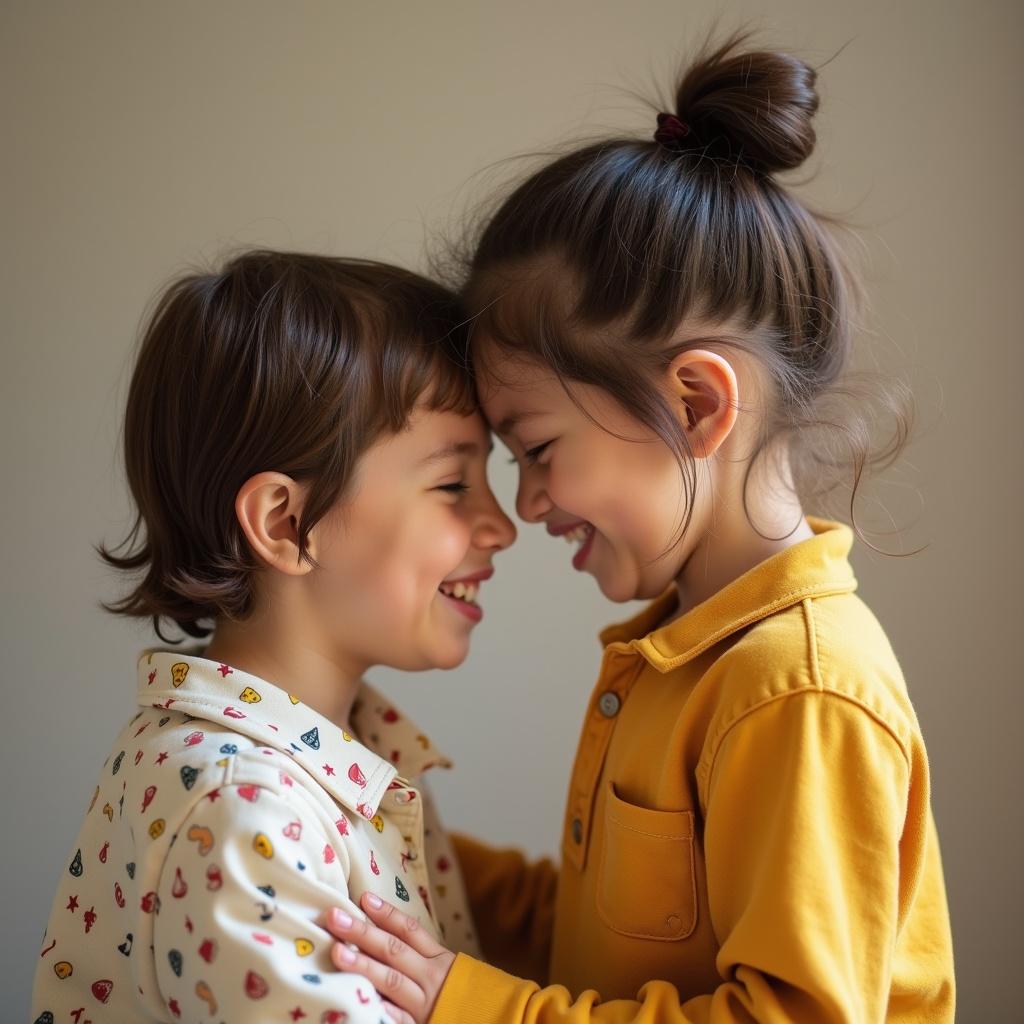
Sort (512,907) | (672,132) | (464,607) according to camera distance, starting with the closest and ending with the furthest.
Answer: (672,132) < (464,607) < (512,907)

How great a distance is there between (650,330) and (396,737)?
1.60 feet

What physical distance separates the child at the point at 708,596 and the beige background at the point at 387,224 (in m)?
0.38

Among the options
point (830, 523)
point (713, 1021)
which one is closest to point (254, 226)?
point (830, 523)

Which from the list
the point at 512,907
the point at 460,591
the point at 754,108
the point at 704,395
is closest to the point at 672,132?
the point at 754,108

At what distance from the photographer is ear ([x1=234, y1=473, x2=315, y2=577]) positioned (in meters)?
0.93

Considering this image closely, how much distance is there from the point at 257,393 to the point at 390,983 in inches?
18.1

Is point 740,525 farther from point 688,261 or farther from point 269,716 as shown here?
point 269,716

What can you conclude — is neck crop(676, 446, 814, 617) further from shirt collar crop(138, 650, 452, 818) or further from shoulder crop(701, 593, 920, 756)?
shirt collar crop(138, 650, 452, 818)

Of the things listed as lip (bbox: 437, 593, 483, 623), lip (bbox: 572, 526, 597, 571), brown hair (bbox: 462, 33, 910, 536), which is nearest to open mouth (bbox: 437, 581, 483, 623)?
lip (bbox: 437, 593, 483, 623)

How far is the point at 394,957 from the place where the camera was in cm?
81

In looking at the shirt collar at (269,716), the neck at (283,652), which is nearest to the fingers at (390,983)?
the shirt collar at (269,716)

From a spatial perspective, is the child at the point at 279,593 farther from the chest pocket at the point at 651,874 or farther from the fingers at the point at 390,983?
the chest pocket at the point at 651,874

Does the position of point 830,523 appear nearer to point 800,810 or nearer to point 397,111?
point 800,810

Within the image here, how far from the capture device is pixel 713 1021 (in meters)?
0.76
